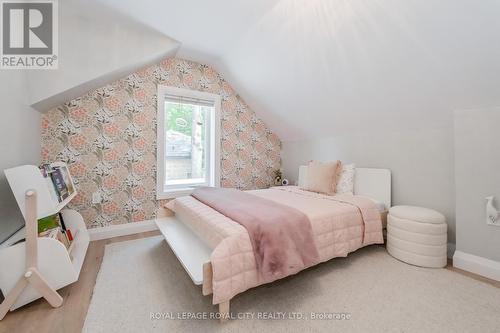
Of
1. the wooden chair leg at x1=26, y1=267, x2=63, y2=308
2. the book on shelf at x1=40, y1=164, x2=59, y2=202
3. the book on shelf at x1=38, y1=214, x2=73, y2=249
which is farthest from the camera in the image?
the book on shelf at x1=40, y1=164, x2=59, y2=202

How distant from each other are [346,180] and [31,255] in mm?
3115

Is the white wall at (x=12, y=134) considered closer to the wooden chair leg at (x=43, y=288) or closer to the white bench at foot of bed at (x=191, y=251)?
the wooden chair leg at (x=43, y=288)

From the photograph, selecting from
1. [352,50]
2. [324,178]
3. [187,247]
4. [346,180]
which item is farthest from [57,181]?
[346,180]

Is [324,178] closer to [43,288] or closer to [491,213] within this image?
[491,213]

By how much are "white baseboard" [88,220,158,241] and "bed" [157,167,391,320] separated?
0.70 m

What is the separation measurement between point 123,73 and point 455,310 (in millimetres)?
3819

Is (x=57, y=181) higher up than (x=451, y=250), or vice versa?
(x=57, y=181)

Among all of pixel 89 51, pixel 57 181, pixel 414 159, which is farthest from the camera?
pixel 414 159

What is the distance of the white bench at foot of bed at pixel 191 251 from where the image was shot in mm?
1305

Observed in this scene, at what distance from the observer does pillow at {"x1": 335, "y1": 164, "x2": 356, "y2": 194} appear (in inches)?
110

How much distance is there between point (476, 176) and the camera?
1868mm
